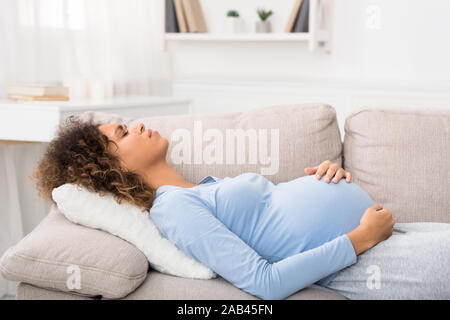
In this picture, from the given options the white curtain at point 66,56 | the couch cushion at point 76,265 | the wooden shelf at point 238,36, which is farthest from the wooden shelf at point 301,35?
the couch cushion at point 76,265

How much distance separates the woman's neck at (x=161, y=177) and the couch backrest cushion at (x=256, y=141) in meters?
0.15

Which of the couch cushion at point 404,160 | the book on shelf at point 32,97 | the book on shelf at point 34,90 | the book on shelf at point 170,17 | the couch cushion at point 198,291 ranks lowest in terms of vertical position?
the couch cushion at point 198,291

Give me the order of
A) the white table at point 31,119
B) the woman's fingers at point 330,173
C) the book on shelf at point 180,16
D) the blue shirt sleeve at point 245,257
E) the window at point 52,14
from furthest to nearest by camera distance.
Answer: the book on shelf at point 180,16, the window at point 52,14, the white table at point 31,119, the woman's fingers at point 330,173, the blue shirt sleeve at point 245,257

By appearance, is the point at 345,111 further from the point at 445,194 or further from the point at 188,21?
the point at 445,194

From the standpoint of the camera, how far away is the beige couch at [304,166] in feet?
4.20

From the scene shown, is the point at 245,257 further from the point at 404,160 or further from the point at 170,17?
the point at 170,17

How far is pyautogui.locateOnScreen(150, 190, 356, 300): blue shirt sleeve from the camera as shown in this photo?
4.05ft

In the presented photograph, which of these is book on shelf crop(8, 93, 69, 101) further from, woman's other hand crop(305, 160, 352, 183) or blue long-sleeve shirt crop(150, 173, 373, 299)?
woman's other hand crop(305, 160, 352, 183)

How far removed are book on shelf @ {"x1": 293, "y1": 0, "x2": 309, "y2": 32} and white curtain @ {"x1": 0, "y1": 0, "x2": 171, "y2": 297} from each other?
0.78 meters

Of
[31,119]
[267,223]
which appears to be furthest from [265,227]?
[31,119]

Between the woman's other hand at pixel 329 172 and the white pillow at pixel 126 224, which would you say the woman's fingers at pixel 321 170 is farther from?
the white pillow at pixel 126 224

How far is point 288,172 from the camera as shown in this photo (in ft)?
5.57

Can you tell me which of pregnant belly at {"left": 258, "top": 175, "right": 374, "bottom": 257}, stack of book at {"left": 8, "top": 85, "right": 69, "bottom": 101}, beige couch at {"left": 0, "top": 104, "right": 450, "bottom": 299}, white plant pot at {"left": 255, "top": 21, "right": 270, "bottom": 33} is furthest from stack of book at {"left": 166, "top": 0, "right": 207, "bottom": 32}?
pregnant belly at {"left": 258, "top": 175, "right": 374, "bottom": 257}

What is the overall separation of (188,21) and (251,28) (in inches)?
14.3
